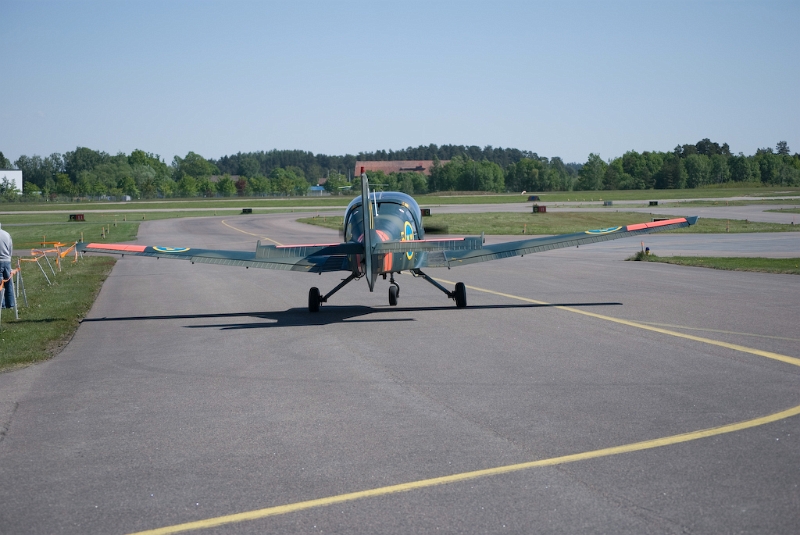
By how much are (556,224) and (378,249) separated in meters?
47.7

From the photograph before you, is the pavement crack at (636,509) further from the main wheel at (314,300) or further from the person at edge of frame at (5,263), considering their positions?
the person at edge of frame at (5,263)

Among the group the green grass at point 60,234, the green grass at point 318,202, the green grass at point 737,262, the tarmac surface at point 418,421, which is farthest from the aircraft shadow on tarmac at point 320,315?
the green grass at point 318,202

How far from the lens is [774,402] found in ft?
30.1

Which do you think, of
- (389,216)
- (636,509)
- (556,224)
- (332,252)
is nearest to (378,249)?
(332,252)

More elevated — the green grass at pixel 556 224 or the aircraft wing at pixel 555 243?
the aircraft wing at pixel 555 243

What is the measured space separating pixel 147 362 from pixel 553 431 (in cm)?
749

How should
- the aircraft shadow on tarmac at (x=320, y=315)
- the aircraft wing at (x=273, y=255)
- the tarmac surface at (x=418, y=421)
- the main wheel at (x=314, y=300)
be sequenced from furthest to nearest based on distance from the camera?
the main wheel at (x=314, y=300) < the aircraft wing at (x=273, y=255) < the aircraft shadow on tarmac at (x=320, y=315) < the tarmac surface at (x=418, y=421)

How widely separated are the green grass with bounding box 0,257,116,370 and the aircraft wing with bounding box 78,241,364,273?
1.99 metres

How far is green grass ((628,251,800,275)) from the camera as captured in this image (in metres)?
Answer: 27.2

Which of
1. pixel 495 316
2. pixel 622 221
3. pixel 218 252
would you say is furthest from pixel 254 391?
pixel 622 221

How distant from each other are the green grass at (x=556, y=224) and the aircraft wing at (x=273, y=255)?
93.4 ft

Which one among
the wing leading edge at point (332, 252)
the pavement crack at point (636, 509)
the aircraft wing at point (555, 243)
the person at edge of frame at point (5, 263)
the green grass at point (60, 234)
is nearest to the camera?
the pavement crack at point (636, 509)

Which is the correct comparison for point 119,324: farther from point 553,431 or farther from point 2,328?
point 553,431

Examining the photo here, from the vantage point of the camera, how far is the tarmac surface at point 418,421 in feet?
20.2
